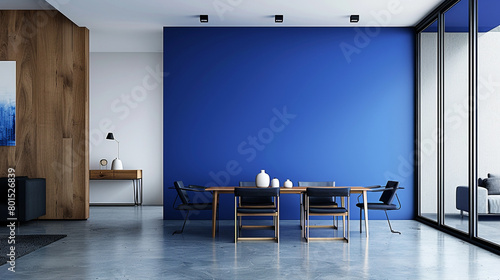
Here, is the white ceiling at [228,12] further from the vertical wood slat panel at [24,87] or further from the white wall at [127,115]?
the white wall at [127,115]

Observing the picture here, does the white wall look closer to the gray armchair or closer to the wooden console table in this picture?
the wooden console table

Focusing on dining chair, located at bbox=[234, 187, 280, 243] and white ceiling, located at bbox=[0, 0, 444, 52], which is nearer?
dining chair, located at bbox=[234, 187, 280, 243]

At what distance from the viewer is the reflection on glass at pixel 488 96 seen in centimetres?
605

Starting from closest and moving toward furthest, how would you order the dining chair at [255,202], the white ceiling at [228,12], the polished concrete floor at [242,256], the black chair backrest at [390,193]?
the polished concrete floor at [242,256] < the black chair backrest at [390,193] < the dining chair at [255,202] < the white ceiling at [228,12]

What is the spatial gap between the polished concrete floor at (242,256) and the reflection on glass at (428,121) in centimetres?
67

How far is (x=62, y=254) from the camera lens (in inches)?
214

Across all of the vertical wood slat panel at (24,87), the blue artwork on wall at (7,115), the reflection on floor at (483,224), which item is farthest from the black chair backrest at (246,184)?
the blue artwork on wall at (7,115)

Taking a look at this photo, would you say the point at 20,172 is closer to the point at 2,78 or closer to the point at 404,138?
the point at 2,78

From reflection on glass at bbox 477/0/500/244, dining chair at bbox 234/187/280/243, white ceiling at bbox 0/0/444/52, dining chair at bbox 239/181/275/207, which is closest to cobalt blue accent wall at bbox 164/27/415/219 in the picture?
white ceiling at bbox 0/0/444/52

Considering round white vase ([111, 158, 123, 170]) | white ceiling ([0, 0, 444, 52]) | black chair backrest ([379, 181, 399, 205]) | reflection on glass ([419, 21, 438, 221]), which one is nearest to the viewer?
black chair backrest ([379, 181, 399, 205])

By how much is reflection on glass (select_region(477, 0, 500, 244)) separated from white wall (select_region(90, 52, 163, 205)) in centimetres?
714

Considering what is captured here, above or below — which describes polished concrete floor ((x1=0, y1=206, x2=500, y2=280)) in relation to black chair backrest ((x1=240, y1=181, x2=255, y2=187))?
below

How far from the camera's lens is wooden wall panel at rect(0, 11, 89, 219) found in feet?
26.9

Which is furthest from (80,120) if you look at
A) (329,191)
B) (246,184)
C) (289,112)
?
(329,191)
